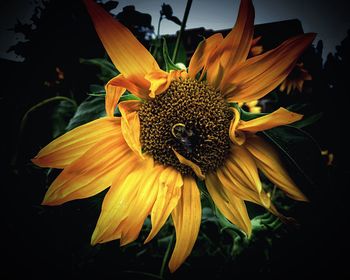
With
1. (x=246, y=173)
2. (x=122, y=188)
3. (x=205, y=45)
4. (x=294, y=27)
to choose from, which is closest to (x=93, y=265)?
(x=122, y=188)

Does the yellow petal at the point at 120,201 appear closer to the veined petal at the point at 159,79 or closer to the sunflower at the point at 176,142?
the sunflower at the point at 176,142

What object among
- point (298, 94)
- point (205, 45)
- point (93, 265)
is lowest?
point (93, 265)

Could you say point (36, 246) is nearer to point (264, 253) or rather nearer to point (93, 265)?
point (93, 265)

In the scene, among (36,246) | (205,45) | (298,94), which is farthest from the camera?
(298,94)

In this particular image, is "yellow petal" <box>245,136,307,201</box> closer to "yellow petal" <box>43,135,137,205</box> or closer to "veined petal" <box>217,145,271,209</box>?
"veined petal" <box>217,145,271,209</box>

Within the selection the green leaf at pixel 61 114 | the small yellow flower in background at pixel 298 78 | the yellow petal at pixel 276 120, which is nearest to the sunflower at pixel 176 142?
the yellow petal at pixel 276 120

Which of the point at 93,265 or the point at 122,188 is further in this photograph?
the point at 93,265

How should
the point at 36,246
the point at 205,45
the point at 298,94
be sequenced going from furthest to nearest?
the point at 298,94 < the point at 36,246 < the point at 205,45

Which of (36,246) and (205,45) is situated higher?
(205,45)
